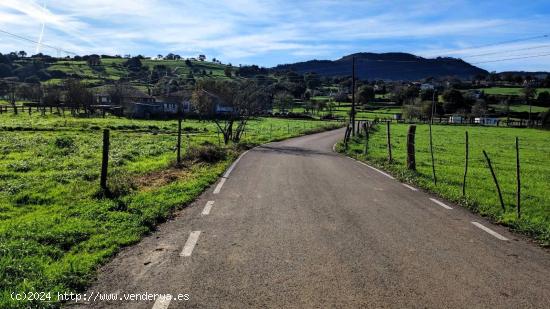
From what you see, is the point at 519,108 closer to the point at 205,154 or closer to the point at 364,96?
the point at 364,96

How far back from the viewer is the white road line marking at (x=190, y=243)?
6484mm

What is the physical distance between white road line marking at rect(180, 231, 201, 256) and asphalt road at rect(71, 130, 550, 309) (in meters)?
0.02

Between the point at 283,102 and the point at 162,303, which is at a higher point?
the point at 283,102

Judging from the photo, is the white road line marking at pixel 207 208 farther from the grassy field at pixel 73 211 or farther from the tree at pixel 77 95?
the tree at pixel 77 95

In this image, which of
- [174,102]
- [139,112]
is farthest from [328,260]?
[174,102]

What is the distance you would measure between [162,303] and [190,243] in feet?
7.20

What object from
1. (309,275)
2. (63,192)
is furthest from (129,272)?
(63,192)

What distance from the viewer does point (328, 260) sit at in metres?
6.24

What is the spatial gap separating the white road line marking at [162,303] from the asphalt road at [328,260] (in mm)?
21

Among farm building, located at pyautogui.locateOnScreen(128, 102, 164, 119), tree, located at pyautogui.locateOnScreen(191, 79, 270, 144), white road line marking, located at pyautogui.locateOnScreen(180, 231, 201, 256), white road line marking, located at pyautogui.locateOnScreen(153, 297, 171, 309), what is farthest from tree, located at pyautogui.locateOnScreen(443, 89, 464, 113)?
white road line marking, located at pyautogui.locateOnScreen(153, 297, 171, 309)

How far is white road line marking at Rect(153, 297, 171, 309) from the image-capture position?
15.4ft

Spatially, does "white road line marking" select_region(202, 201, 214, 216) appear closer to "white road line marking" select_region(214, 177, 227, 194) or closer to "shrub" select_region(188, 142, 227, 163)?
"white road line marking" select_region(214, 177, 227, 194)

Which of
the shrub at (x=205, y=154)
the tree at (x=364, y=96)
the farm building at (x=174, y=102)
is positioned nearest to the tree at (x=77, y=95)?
the farm building at (x=174, y=102)

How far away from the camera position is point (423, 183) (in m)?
14.0
